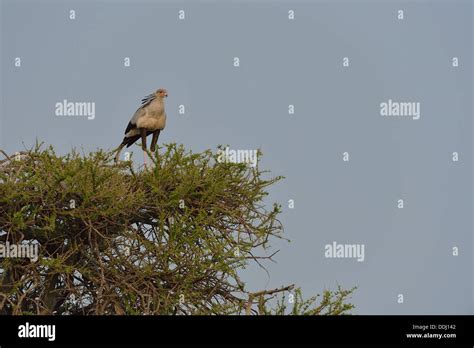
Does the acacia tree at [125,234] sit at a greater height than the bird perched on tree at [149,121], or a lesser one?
lesser

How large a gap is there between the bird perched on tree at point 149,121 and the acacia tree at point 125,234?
3473mm

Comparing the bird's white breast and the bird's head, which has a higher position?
the bird's head

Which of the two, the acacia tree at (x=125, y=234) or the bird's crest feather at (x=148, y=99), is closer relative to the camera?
the acacia tree at (x=125, y=234)

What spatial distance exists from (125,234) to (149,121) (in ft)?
13.9

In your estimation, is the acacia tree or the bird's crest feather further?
the bird's crest feather

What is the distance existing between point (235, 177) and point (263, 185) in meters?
0.40

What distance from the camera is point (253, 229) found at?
15336mm

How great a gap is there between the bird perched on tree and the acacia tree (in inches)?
137

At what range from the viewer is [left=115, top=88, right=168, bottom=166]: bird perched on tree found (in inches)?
747

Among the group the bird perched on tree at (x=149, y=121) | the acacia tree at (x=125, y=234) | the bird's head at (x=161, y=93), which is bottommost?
the acacia tree at (x=125, y=234)

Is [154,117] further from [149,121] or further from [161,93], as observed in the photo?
[161,93]

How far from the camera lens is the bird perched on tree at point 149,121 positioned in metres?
19.0
